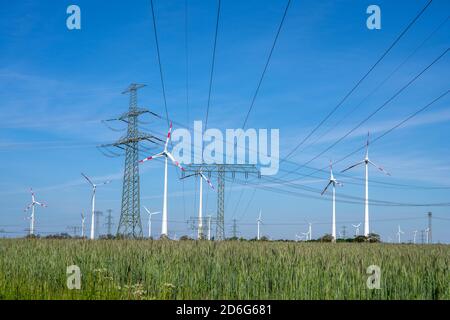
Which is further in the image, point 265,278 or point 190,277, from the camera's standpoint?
point 190,277

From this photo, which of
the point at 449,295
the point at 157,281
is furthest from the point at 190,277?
the point at 449,295

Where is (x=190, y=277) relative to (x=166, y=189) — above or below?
below

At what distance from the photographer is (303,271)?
1570 centimetres

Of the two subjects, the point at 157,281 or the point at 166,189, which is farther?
the point at 166,189
